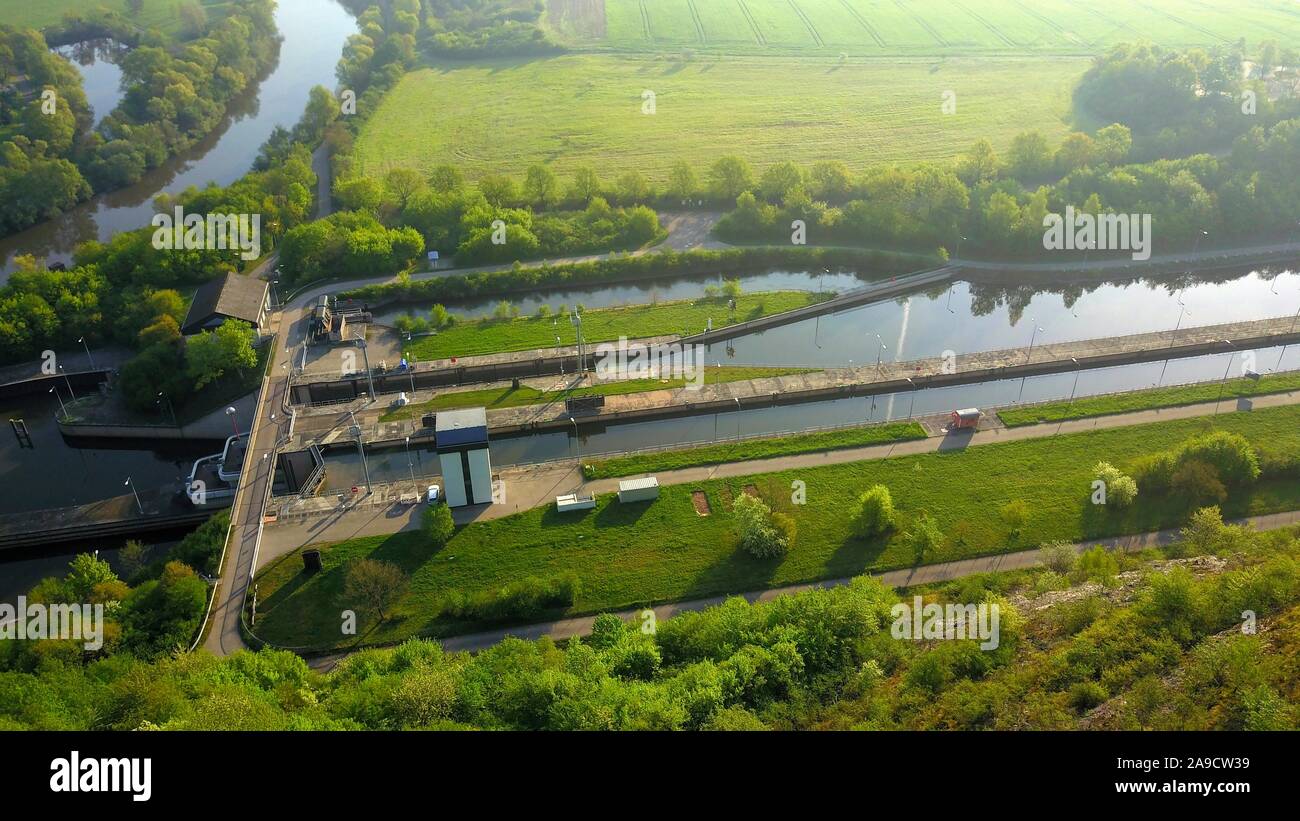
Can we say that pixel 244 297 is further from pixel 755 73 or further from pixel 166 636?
pixel 755 73

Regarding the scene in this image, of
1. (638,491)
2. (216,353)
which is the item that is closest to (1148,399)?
(638,491)

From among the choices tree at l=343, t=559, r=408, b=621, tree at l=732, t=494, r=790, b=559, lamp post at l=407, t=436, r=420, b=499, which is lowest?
tree at l=343, t=559, r=408, b=621

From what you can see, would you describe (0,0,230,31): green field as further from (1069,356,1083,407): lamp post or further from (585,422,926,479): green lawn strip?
(1069,356,1083,407): lamp post

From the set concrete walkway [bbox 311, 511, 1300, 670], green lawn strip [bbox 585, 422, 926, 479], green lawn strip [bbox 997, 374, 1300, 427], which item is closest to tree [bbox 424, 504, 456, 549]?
concrete walkway [bbox 311, 511, 1300, 670]

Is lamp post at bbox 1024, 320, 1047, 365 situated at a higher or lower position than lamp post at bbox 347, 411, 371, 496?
higher

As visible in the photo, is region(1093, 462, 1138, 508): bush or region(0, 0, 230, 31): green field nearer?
region(1093, 462, 1138, 508): bush

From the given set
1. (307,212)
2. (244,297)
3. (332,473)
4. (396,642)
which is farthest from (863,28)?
(396,642)
